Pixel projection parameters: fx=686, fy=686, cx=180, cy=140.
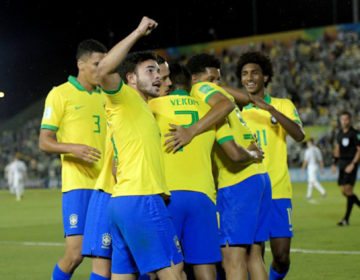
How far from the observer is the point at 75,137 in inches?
247

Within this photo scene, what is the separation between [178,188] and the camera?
184 inches

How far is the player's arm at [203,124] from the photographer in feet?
15.1

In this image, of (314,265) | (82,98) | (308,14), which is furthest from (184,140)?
(308,14)

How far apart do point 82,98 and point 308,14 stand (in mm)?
42020

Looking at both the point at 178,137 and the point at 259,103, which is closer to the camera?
the point at 178,137

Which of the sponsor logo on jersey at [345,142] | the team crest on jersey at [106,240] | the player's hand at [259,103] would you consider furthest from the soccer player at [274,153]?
the sponsor logo on jersey at [345,142]

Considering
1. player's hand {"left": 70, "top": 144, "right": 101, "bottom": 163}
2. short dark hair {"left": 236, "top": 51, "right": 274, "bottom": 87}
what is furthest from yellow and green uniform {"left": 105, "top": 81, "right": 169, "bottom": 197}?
short dark hair {"left": 236, "top": 51, "right": 274, "bottom": 87}

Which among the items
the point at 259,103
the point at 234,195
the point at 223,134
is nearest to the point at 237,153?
the point at 223,134

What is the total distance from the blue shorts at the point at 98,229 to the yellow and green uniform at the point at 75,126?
0.81m

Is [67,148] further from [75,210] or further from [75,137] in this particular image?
[75,210]

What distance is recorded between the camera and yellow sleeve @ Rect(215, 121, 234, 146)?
5133 millimetres

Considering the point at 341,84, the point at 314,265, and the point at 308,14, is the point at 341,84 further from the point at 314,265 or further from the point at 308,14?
the point at 314,265

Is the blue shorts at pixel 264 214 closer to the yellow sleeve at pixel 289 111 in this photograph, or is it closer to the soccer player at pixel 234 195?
the soccer player at pixel 234 195

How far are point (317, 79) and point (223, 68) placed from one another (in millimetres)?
6141
